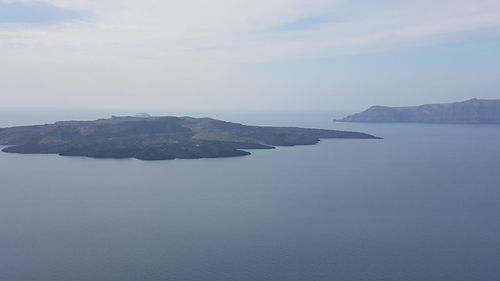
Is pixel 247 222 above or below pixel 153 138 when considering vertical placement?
below

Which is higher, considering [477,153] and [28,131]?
[28,131]

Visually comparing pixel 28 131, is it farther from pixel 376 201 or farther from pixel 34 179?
pixel 376 201

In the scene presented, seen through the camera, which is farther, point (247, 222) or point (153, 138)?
point (153, 138)

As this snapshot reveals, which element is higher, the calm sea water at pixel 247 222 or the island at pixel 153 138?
the island at pixel 153 138

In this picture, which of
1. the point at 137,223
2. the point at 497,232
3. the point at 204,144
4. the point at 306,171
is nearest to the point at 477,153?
the point at 306,171

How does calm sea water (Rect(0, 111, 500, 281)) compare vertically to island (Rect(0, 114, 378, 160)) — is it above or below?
below
